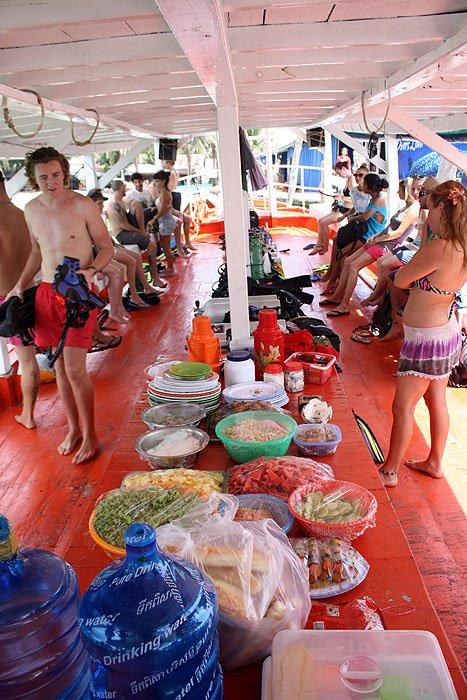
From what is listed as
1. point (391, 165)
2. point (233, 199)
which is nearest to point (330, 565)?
point (233, 199)

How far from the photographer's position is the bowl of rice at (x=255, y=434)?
8.04 feet

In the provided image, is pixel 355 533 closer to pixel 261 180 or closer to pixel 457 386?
pixel 457 386

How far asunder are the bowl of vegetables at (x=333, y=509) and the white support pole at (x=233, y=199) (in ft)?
6.14

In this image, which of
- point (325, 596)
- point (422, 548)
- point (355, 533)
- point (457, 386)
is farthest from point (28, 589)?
point (457, 386)

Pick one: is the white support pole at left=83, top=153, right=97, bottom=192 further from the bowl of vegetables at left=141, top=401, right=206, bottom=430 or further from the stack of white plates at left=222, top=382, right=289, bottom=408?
the bowl of vegetables at left=141, top=401, right=206, bottom=430

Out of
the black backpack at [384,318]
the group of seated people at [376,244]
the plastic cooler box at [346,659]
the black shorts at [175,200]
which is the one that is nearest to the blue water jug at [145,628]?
the plastic cooler box at [346,659]

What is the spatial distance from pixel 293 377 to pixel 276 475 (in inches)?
41.3

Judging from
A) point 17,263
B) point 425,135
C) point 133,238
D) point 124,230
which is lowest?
point 133,238

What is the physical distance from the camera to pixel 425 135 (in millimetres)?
5559

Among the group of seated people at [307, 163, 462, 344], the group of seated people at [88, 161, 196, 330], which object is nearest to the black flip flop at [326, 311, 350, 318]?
the group of seated people at [307, 163, 462, 344]

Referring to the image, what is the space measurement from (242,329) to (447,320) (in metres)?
1.29

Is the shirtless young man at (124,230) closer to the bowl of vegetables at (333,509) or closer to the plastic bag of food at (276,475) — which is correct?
the plastic bag of food at (276,475)

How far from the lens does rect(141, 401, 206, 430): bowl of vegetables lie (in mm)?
2738

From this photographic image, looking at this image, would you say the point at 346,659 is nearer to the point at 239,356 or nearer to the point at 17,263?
the point at 239,356
